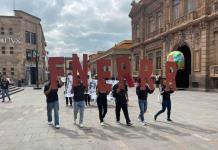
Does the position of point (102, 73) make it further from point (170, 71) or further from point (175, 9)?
point (175, 9)

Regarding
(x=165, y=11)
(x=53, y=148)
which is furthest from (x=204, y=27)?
(x=53, y=148)

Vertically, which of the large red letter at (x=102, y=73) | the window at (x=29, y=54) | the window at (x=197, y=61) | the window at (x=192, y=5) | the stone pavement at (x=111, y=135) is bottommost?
the stone pavement at (x=111, y=135)

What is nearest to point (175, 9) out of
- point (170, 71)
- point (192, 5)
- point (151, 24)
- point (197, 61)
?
point (192, 5)

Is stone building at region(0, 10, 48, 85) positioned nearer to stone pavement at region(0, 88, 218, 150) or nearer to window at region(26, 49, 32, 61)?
window at region(26, 49, 32, 61)

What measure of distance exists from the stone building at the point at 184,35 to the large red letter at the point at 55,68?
20624 mm

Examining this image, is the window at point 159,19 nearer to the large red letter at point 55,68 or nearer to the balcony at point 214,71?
the balcony at point 214,71

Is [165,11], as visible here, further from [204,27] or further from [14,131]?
[14,131]

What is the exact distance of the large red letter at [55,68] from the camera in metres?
9.38

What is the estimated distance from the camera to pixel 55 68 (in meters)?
9.52

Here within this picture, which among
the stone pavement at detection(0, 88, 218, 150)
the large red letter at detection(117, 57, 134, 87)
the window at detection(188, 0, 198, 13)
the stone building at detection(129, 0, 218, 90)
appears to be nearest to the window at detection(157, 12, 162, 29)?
the stone building at detection(129, 0, 218, 90)

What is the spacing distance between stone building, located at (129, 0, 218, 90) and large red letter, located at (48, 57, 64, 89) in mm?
20624

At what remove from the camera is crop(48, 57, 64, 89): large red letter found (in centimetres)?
938

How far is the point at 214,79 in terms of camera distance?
2755 cm

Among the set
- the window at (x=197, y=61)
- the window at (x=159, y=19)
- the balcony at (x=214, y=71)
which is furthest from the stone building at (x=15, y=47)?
the balcony at (x=214, y=71)
